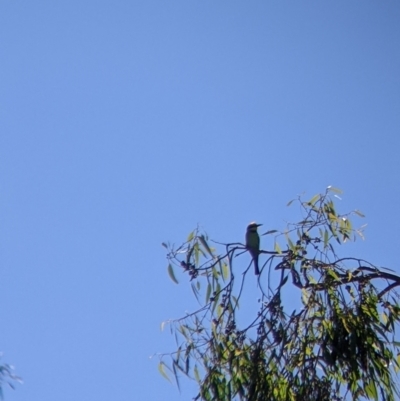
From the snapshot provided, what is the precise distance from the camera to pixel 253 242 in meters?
4.52

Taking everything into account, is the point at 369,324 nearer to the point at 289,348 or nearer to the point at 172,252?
the point at 289,348

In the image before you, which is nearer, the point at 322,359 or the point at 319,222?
the point at 322,359

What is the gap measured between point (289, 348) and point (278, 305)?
168 millimetres

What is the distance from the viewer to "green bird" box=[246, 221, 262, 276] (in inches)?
169

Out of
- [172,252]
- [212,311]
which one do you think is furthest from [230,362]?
[172,252]

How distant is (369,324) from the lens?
13.8 feet

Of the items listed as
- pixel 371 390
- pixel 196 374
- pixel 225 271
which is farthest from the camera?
pixel 225 271

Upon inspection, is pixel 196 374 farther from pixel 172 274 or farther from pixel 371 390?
pixel 371 390

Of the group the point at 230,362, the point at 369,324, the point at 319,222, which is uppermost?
the point at 319,222

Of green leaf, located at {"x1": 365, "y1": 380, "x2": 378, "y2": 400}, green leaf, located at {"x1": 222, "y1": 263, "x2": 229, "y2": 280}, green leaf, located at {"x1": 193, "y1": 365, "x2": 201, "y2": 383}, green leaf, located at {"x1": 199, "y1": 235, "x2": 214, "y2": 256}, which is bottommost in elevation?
green leaf, located at {"x1": 193, "y1": 365, "x2": 201, "y2": 383}

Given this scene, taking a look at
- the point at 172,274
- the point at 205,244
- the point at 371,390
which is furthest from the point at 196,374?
the point at 371,390

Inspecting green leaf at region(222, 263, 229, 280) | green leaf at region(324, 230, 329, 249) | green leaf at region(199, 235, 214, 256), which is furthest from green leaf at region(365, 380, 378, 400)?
green leaf at region(199, 235, 214, 256)

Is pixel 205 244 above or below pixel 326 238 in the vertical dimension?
below

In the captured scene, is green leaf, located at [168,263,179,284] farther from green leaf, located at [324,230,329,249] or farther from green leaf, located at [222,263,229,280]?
green leaf, located at [324,230,329,249]
